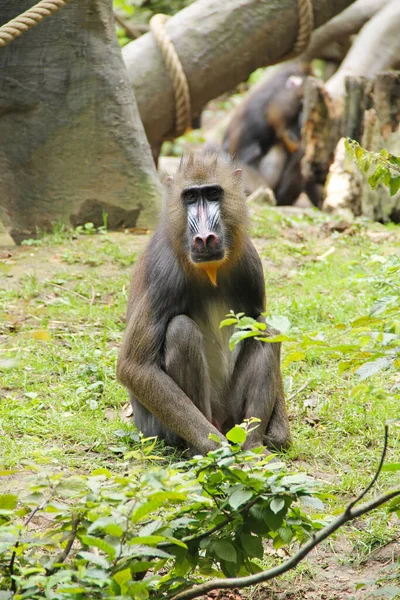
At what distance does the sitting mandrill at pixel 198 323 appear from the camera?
186 inches

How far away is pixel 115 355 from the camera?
20.2ft

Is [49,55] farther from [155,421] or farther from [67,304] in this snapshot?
[155,421]

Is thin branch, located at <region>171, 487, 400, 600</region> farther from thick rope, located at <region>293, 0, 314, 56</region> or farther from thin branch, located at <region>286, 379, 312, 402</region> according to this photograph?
thick rope, located at <region>293, 0, 314, 56</region>

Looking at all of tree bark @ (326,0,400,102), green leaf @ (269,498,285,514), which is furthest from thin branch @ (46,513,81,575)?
tree bark @ (326,0,400,102)

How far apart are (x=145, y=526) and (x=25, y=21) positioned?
4667 millimetres

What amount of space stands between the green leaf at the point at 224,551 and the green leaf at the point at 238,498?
15 centimetres

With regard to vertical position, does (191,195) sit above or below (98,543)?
above

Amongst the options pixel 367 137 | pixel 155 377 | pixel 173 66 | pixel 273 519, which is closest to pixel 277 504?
pixel 273 519

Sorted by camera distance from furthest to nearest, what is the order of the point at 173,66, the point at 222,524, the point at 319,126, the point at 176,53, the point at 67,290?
the point at 319,126 < the point at 176,53 < the point at 173,66 < the point at 67,290 < the point at 222,524

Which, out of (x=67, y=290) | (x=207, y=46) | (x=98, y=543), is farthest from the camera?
(x=207, y=46)

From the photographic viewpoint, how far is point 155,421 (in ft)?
16.5

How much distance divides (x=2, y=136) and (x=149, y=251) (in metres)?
3.51

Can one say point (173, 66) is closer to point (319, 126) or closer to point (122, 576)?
point (319, 126)

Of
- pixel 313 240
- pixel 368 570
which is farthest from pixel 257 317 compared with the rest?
pixel 313 240
